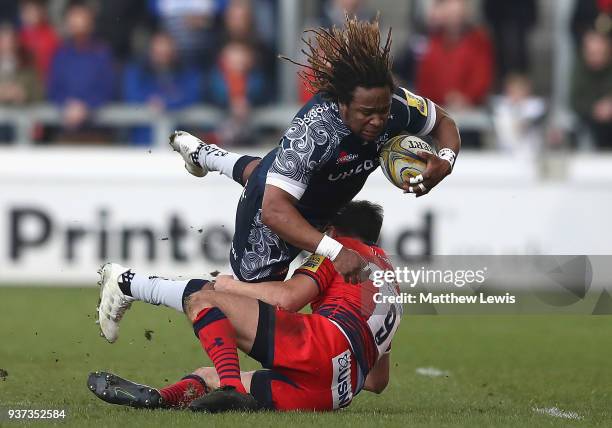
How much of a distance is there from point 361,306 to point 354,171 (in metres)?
0.86

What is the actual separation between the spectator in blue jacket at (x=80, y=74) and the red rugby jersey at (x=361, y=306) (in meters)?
8.34

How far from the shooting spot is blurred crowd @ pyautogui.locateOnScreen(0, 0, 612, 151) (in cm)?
1459

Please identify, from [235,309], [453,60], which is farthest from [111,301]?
[453,60]

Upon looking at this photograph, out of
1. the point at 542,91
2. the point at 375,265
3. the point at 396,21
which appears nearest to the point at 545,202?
the point at 542,91

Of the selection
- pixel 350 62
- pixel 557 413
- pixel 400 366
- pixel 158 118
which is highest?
pixel 350 62

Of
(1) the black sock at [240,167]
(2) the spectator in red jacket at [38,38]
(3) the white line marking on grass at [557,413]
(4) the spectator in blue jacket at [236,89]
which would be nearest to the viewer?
(3) the white line marking on grass at [557,413]

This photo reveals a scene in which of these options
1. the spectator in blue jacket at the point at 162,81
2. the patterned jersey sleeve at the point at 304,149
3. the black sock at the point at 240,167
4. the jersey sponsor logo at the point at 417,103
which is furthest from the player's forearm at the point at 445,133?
the spectator in blue jacket at the point at 162,81

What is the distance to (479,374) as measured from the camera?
9055mm

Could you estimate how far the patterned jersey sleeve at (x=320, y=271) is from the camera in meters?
6.96

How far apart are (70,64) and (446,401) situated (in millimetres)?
8457

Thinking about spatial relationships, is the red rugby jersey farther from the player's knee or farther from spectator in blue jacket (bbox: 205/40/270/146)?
spectator in blue jacket (bbox: 205/40/270/146)

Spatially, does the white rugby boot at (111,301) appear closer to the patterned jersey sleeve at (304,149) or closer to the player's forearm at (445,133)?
the patterned jersey sleeve at (304,149)

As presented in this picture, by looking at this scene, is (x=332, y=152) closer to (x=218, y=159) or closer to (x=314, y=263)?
(x=314, y=263)

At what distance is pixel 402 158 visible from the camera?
23.2 feet
